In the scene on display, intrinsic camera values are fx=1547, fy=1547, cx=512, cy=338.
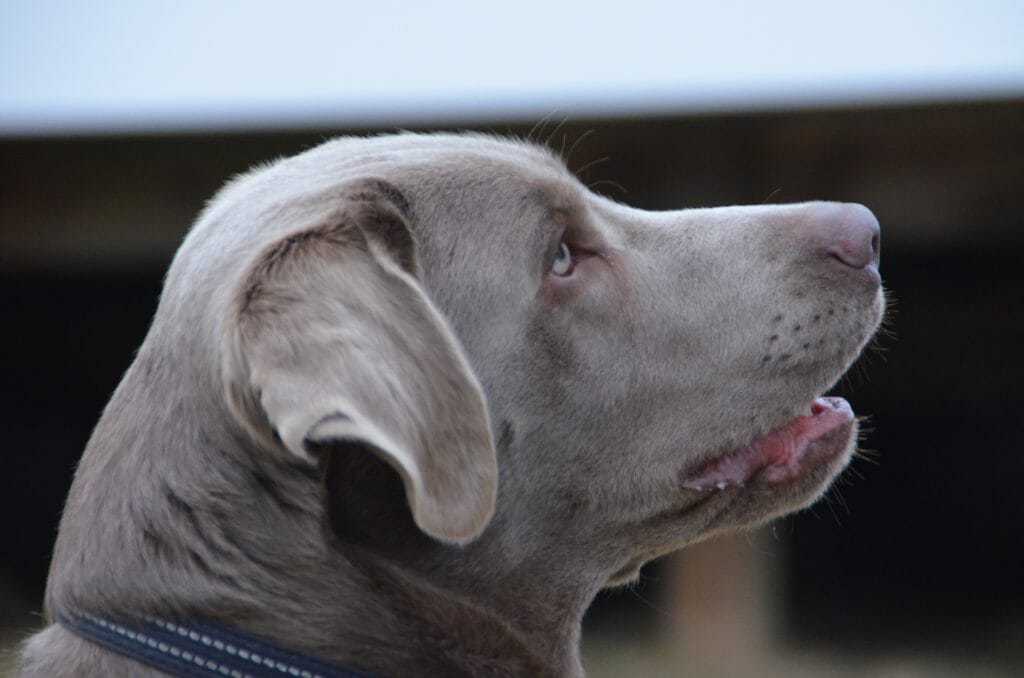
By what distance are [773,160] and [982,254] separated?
5.88 feet

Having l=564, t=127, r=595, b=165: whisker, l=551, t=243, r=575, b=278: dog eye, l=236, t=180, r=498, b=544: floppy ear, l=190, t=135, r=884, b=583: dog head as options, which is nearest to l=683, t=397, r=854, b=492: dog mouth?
l=190, t=135, r=884, b=583: dog head

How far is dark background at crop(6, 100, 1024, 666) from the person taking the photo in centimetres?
661

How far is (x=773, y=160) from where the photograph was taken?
6.65 meters

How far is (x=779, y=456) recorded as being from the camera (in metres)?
2.98

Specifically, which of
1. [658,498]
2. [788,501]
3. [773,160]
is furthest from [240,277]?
[773,160]

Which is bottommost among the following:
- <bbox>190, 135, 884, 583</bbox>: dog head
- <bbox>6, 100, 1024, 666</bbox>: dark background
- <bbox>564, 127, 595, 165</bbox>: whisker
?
<bbox>6, 100, 1024, 666</bbox>: dark background

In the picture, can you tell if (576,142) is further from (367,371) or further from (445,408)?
(367,371)

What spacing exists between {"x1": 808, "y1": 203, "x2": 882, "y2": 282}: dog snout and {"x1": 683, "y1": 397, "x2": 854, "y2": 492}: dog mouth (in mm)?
277

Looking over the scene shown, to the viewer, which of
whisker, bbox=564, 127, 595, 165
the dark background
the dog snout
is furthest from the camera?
the dark background

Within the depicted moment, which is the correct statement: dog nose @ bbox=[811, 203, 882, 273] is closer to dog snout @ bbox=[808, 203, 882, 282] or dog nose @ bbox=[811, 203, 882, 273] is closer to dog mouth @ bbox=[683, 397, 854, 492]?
dog snout @ bbox=[808, 203, 882, 282]

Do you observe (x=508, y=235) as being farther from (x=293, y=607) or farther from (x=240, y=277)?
(x=293, y=607)

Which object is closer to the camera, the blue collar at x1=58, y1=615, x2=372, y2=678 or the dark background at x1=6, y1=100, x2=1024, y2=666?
the blue collar at x1=58, y1=615, x2=372, y2=678

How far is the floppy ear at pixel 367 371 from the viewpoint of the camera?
7.16 ft

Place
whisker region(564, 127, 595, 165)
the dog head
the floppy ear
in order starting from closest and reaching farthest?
1. the floppy ear
2. the dog head
3. whisker region(564, 127, 595, 165)
